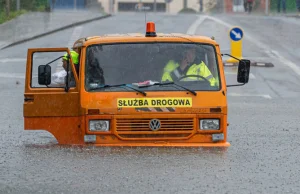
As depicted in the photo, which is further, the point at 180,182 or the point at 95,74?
the point at 95,74

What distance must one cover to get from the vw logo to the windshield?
1.58 feet

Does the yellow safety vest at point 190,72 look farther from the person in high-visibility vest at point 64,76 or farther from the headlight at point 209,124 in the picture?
the person in high-visibility vest at point 64,76

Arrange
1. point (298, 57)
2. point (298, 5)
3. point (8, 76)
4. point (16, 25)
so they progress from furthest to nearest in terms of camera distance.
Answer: point (298, 5)
point (16, 25)
point (298, 57)
point (8, 76)

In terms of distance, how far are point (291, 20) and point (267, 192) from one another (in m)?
41.6

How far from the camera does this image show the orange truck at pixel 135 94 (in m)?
12.2

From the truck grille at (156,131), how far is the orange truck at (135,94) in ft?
0.04

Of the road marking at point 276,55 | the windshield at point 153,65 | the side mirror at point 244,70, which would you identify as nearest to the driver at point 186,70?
the windshield at point 153,65

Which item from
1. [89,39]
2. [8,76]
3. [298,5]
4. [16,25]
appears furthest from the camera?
[298,5]

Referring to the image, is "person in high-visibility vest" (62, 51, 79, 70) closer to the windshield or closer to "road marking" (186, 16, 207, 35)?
the windshield

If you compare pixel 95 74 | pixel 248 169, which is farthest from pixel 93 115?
pixel 248 169

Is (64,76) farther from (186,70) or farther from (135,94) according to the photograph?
(186,70)

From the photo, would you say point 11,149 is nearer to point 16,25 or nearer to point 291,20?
point 16,25

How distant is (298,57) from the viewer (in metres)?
32.6

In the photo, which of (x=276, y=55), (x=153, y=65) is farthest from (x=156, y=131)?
(x=276, y=55)
